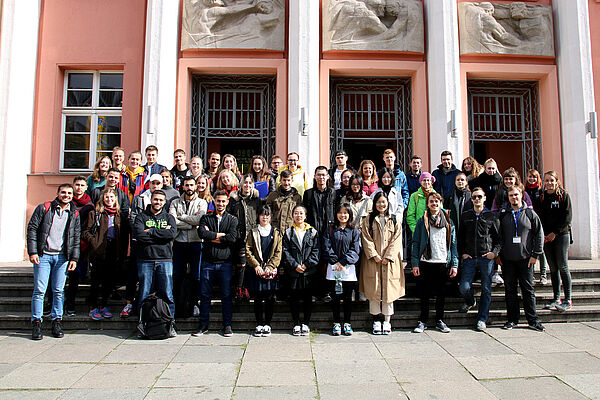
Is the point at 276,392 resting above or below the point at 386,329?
below

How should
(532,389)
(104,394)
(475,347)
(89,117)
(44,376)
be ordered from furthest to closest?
(89,117)
(475,347)
(44,376)
(532,389)
(104,394)

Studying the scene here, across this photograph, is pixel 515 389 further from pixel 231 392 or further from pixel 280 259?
pixel 280 259

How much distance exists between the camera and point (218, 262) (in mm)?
5344

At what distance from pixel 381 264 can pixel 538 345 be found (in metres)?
2.00

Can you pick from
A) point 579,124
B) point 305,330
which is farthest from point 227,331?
point 579,124

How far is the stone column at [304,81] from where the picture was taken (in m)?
8.79

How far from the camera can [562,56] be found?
9.37 meters

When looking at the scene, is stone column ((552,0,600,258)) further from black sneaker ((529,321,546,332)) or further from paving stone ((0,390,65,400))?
paving stone ((0,390,65,400))

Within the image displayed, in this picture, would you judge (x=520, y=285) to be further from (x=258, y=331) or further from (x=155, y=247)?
(x=155, y=247)

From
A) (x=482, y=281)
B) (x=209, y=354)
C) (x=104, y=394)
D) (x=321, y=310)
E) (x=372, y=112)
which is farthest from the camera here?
(x=372, y=112)

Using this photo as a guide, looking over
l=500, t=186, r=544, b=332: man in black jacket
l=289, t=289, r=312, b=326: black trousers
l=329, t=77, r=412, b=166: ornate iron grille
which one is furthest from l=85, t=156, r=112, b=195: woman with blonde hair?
l=500, t=186, r=544, b=332: man in black jacket

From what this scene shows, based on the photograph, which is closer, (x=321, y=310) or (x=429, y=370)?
(x=429, y=370)

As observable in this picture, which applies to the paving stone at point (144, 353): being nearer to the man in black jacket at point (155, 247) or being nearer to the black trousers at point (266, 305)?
the man in black jacket at point (155, 247)

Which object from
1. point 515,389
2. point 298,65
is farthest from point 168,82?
point 515,389
